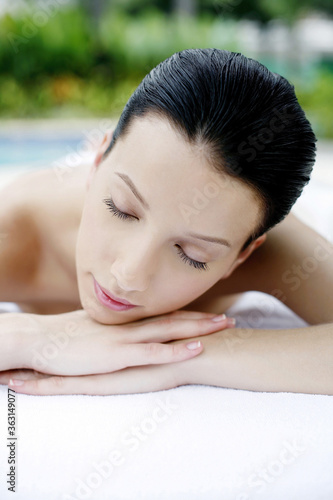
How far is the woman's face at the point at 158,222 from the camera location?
878 mm

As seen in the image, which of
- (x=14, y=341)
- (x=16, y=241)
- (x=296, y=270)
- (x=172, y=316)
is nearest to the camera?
(x=14, y=341)

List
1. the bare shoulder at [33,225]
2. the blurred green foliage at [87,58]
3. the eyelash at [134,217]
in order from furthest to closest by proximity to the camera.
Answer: the blurred green foliage at [87,58] → the bare shoulder at [33,225] → the eyelash at [134,217]

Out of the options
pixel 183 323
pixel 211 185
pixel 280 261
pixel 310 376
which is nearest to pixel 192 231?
pixel 211 185

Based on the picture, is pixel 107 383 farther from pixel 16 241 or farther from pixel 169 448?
pixel 16 241

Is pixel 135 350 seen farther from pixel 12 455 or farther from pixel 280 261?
pixel 280 261

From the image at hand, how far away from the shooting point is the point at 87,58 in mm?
7496

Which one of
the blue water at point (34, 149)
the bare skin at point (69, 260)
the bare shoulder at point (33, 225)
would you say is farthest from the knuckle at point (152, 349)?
the blue water at point (34, 149)

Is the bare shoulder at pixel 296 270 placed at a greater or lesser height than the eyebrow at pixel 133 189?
lesser

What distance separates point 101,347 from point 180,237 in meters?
0.26

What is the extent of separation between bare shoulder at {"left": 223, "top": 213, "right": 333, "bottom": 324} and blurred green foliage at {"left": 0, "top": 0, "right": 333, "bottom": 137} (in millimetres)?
5400

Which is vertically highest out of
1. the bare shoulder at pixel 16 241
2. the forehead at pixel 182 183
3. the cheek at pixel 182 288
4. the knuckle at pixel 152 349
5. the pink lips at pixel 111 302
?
the forehead at pixel 182 183

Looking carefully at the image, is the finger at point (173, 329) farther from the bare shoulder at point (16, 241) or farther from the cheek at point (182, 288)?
the bare shoulder at point (16, 241)

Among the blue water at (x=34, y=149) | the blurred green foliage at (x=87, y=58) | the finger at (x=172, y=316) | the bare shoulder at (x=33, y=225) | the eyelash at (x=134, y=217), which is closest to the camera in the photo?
the eyelash at (x=134, y=217)

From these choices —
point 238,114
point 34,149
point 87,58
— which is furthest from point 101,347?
point 87,58
